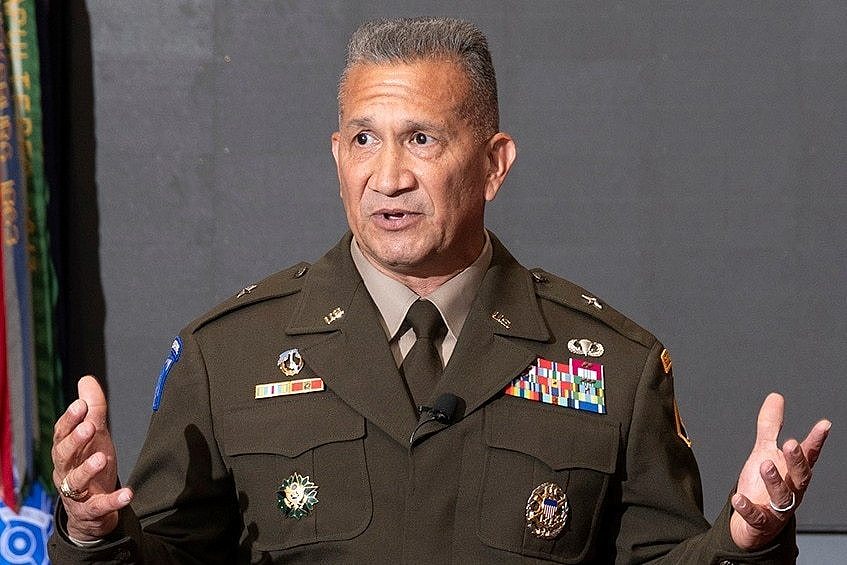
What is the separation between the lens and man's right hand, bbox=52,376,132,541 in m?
1.71

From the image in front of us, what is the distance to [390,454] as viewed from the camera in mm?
2025

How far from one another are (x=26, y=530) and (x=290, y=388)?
1748 millimetres

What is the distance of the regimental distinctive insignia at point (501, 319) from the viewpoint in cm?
216

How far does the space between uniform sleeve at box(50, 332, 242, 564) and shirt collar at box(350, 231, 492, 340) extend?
293 mm

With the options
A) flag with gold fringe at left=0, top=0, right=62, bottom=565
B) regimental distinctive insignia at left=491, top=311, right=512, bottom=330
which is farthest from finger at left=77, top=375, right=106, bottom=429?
flag with gold fringe at left=0, top=0, right=62, bottom=565

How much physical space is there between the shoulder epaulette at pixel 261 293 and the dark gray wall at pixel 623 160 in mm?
1507

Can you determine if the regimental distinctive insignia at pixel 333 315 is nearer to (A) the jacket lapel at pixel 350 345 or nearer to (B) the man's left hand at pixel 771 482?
(A) the jacket lapel at pixel 350 345

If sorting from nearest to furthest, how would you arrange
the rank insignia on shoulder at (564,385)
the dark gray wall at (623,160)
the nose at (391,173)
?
1. the nose at (391,173)
2. the rank insignia on shoulder at (564,385)
3. the dark gray wall at (623,160)

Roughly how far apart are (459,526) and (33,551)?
6.34 feet

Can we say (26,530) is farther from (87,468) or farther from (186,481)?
(87,468)

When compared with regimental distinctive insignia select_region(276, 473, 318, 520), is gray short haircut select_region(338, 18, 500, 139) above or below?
above

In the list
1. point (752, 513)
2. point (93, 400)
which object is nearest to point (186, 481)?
point (93, 400)

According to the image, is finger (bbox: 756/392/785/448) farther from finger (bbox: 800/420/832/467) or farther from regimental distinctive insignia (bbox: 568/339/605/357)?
regimental distinctive insignia (bbox: 568/339/605/357)

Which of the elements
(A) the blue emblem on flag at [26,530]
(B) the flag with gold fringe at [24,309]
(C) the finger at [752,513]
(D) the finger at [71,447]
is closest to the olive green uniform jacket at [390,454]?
(C) the finger at [752,513]
